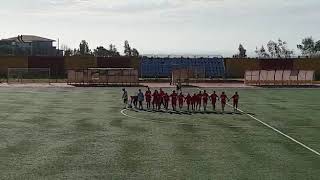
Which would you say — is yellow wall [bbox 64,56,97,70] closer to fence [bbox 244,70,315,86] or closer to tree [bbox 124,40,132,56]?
fence [bbox 244,70,315,86]

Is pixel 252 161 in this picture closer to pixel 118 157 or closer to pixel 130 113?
pixel 118 157

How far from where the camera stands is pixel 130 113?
3491 centimetres

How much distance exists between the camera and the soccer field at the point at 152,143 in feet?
61.8

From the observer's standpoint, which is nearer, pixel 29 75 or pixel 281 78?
pixel 281 78

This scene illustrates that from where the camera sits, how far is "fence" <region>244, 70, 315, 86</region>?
6581 centimetres

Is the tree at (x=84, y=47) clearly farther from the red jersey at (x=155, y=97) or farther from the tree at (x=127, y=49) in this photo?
the red jersey at (x=155, y=97)

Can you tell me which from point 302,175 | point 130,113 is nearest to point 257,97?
point 130,113

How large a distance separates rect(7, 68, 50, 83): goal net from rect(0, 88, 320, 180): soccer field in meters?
31.7

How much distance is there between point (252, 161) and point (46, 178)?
723 centimetres

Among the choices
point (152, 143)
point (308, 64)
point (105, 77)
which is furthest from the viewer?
point (308, 64)

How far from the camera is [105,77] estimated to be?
64.1 m

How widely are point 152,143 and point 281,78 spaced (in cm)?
4444

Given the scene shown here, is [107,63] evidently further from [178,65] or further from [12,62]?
[12,62]

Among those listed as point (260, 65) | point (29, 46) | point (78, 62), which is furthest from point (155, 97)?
point (29, 46)
